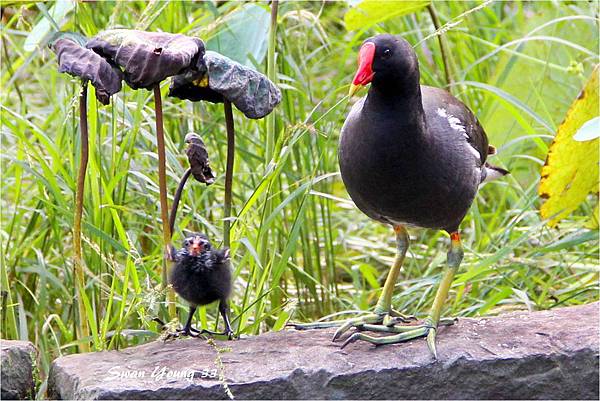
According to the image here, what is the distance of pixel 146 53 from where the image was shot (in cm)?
221

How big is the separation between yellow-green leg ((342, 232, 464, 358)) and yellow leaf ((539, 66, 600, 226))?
526mm

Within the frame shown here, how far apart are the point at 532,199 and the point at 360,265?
641 millimetres

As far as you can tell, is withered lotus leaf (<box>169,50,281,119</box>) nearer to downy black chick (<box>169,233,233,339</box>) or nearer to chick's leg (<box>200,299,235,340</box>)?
downy black chick (<box>169,233,233,339</box>)

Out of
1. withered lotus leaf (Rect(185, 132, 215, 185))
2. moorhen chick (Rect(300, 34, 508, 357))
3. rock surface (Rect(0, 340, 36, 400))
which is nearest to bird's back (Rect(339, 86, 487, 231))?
moorhen chick (Rect(300, 34, 508, 357))

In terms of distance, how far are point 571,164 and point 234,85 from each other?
4.26ft

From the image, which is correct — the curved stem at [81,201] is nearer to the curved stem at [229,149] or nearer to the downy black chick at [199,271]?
the downy black chick at [199,271]

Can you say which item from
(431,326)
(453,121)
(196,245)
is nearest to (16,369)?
(196,245)

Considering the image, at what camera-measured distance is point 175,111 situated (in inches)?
149

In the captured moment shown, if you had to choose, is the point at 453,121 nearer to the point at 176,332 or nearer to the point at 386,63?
the point at 386,63

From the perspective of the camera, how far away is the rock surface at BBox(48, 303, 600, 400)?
2.31m

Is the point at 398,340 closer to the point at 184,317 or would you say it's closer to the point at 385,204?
the point at 385,204

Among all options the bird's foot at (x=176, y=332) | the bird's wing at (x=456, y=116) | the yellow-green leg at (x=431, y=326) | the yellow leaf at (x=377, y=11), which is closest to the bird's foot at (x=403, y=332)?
the yellow-green leg at (x=431, y=326)

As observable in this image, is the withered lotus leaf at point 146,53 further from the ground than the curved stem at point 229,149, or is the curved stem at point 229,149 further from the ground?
the withered lotus leaf at point 146,53

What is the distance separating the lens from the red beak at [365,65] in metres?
2.48
